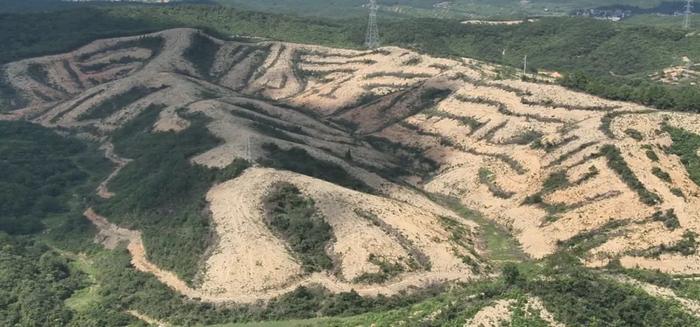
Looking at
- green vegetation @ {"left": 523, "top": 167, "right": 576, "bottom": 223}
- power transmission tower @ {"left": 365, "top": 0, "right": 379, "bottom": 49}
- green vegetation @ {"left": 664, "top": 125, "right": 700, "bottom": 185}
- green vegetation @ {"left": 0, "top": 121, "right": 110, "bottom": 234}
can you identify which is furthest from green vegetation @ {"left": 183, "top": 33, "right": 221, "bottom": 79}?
green vegetation @ {"left": 664, "top": 125, "right": 700, "bottom": 185}

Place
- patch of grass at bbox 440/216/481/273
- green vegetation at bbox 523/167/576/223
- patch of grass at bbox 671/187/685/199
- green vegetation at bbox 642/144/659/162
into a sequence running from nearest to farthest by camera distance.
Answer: patch of grass at bbox 440/216/481/273
patch of grass at bbox 671/187/685/199
green vegetation at bbox 523/167/576/223
green vegetation at bbox 642/144/659/162

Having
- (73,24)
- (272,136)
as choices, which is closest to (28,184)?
(272,136)

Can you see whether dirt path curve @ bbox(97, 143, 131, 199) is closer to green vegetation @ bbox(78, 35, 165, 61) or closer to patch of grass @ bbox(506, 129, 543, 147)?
green vegetation @ bbox(78, 35, 165, 61)

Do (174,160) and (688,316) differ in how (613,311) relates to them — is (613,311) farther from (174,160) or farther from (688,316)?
(174,160)

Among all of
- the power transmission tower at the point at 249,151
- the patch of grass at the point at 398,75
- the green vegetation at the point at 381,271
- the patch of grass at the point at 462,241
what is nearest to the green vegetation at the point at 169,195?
the power transmission tower at the point at 249,151

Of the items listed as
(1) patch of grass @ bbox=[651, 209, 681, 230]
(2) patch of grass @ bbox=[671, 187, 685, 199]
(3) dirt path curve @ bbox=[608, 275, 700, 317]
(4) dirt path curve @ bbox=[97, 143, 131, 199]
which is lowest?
(4) dirt path curve @ bbox=[97, 143, 131, 199]

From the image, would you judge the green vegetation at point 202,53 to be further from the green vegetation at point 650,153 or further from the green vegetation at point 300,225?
the green vegetation at point 650,153

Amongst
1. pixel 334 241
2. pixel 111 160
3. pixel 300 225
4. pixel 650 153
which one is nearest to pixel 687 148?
pixel 650 153
